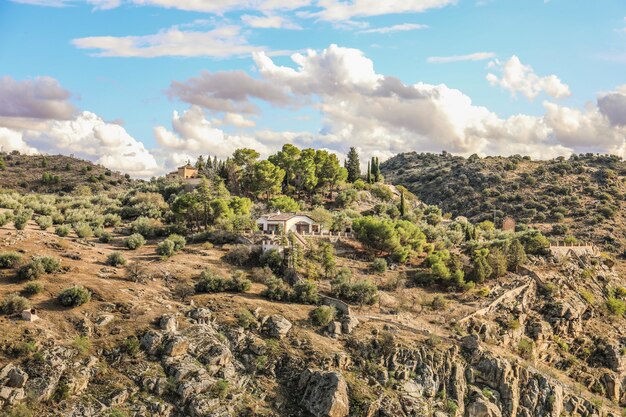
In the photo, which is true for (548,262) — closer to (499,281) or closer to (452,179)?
(499,281)

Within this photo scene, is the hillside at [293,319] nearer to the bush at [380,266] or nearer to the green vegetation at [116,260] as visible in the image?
the green vegetation at [116,260]

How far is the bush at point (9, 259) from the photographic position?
4503cm

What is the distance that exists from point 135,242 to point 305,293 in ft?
66.8

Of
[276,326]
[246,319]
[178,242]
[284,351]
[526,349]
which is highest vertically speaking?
[178,242]

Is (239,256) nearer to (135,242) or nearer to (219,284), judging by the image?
(219,284)

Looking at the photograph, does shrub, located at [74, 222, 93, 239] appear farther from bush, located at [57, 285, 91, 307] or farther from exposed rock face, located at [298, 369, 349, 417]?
exposed rock face, located at [298, 369, 349, 417]

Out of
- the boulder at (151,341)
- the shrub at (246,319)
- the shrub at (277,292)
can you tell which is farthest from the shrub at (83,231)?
the boulder at (151,341)

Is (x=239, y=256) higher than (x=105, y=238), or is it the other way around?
(x=105, y=238)

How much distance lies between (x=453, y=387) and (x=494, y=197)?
84318mm

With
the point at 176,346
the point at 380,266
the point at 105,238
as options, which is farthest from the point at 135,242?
the point at 380,266

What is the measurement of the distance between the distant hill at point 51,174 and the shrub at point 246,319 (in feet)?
237

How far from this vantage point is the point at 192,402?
35.1m

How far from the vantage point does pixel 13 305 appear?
38.5 m

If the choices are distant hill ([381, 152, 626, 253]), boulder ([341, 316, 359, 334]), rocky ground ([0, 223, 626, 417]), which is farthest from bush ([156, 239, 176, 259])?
distant hill ([381, 152, 626, 253])
